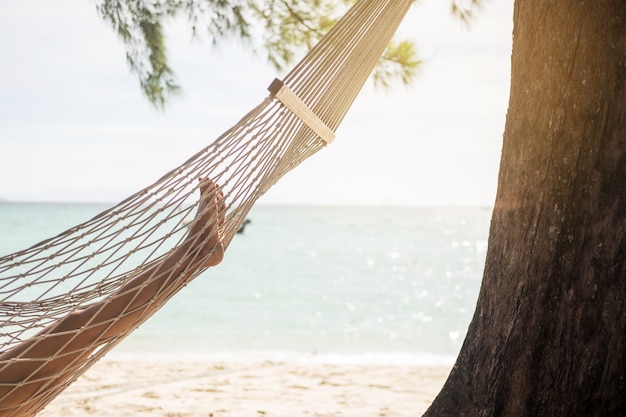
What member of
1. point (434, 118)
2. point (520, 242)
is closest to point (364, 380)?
point (520, 242)

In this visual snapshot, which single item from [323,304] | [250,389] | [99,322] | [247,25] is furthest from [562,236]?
[323,304]

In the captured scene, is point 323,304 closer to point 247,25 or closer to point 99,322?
point 247,25

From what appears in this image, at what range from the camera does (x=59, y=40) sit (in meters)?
24.6

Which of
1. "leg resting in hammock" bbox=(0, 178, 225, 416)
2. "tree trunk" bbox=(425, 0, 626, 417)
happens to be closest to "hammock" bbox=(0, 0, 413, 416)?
"leg resting in hammock" bbox=(0, 178, 225, 416)

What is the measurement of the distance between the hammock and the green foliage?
2094 mm

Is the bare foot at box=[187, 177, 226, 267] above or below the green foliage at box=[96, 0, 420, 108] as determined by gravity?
below

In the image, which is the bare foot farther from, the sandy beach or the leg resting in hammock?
the sandy beach

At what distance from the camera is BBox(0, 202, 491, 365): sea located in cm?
655

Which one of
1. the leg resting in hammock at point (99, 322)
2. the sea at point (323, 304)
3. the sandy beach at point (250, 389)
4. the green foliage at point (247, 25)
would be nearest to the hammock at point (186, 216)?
the leg resting in hammock at point (99, 322)

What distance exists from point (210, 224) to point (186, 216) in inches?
2.1

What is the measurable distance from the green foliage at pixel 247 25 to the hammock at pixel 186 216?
2094 millimetres

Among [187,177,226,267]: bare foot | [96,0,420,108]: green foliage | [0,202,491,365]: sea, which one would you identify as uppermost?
[96,0,420,108]: green foliage

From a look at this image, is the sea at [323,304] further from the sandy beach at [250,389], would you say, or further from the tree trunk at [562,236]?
the tree trunk at [562,236]

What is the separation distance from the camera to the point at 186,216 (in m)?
1.50
